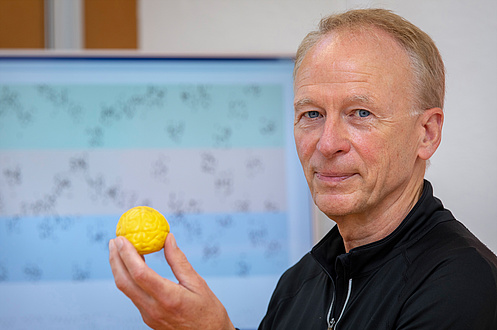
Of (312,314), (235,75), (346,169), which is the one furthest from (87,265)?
(346,169)

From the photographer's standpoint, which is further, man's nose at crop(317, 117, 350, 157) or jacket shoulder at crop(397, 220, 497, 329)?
man's nose at crop(317, 117, 350, 157)

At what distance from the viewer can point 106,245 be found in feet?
7.38

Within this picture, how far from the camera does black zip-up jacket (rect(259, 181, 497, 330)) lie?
3.20 feet

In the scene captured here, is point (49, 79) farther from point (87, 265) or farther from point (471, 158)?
point (471, 158)

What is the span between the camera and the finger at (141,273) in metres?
1.00

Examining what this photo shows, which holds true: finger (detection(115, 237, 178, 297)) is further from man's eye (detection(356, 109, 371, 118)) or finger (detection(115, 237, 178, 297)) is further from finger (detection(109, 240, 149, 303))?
man's eye (detection(356, 109, 371, 118))

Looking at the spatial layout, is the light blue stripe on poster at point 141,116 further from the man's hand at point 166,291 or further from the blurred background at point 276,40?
the man's hand at point 166,291

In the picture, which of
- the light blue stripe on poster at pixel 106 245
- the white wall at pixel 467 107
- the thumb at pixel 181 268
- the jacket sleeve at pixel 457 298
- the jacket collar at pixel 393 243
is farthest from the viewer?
the light blue stripe on poster at pixel 106 245

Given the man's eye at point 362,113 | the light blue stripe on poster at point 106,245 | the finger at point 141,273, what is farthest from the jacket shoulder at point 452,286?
the light blue stripe on poster at point 106,245

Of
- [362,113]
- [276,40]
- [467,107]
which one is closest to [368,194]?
[362,113]

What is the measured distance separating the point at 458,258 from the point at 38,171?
5.71 feet

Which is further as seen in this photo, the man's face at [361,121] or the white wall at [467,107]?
the white wall at [467,107]

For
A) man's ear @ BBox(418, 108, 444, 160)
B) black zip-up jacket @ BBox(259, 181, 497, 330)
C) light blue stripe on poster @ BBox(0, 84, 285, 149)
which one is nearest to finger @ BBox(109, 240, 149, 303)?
black zip-up jacket @ BBox(259, 181, 497, 330)

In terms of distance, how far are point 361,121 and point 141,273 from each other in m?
0.55
